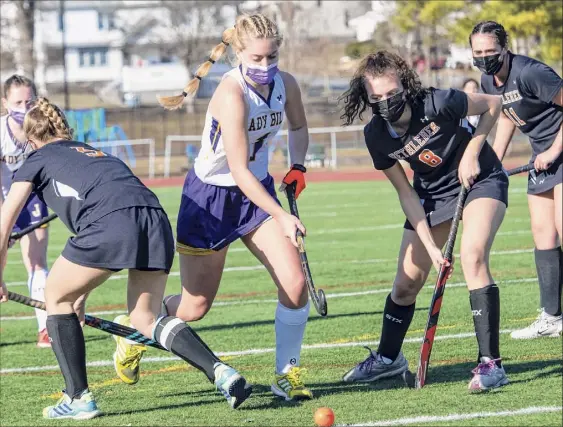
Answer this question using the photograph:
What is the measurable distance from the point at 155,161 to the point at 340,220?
17028mm

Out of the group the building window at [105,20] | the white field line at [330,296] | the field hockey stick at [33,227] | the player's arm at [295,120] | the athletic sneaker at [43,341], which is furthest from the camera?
the building window at [105,20]

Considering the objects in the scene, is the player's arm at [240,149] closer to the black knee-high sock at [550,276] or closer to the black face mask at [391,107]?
the black face mask at [391,107]

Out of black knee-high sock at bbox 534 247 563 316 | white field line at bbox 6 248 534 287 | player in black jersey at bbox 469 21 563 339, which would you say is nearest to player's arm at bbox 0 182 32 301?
player in black jersey at bbox 469 21 563 339

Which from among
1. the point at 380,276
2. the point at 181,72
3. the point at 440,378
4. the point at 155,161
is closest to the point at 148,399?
the point at 440,378

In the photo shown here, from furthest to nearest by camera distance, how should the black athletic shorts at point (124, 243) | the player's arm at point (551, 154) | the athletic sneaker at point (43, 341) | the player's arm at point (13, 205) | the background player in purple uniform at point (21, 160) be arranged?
the background player in purple uniform at point (21, 160) < the athletic sneaker at point (43, 341) < the player's arm at point (551, 154) < the player's arm at point (13, 205) < the black athletic shorts at point (124, 243)

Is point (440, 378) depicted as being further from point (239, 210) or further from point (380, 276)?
point (380, 276)

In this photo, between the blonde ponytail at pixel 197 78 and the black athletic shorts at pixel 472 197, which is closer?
the black athletic shorts at pixel 472 197

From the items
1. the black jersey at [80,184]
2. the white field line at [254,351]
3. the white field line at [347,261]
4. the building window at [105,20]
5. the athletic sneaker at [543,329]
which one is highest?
the black jersey at [80,184]

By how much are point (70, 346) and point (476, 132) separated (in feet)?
8.17

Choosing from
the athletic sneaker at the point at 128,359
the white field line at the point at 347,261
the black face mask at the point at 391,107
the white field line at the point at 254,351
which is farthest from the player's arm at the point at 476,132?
the white field line at the point at 347,261

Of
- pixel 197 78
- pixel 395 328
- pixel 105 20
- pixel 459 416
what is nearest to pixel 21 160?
pixel 197 78

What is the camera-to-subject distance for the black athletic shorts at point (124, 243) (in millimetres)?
5477

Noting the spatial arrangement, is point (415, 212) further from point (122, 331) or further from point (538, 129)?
point (538, 129)

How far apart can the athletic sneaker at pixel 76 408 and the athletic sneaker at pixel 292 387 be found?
0.99m
